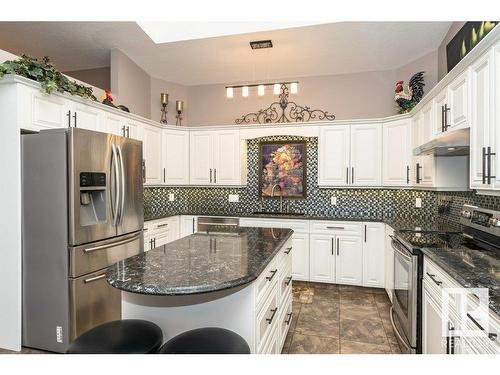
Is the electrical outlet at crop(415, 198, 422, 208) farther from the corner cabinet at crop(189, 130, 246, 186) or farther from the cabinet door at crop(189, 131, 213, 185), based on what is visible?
the cabinet door at crop(189, 131, 213, 185)

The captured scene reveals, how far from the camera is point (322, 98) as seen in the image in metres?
4.65

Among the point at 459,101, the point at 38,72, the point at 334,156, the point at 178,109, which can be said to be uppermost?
the point at 178,109

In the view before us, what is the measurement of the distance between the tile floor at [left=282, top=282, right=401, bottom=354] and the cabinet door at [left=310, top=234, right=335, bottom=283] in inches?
5.2

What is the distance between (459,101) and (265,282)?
2.01 m

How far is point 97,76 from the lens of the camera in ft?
15.6

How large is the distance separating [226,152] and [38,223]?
9.15 ft

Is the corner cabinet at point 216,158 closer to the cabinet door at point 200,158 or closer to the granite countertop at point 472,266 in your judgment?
the cabinet door at point 200,158

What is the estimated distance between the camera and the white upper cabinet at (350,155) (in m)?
4.11

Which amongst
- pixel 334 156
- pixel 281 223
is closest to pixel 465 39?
pixel 334 156

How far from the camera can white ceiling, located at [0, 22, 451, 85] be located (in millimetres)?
3396

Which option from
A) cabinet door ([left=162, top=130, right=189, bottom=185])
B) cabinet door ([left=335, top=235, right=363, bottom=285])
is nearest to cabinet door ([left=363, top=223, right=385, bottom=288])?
cabinet door ([left=335, top=235, right=363, bottom=285])

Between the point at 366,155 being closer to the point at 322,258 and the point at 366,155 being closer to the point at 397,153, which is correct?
the point at 397,153
